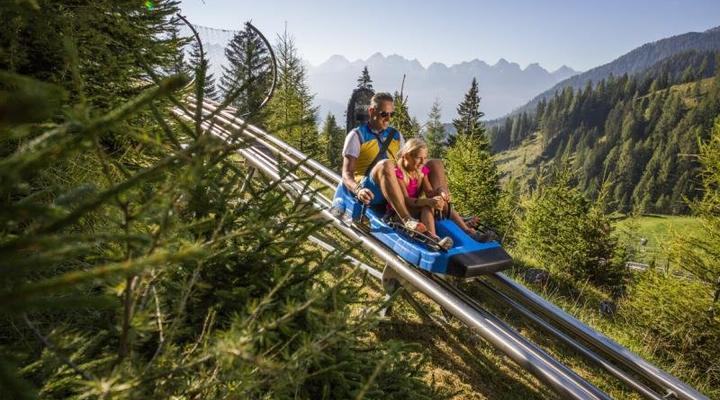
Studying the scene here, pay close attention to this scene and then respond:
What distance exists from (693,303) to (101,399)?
10.5 metres

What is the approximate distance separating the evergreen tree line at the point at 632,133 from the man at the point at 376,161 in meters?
75.5

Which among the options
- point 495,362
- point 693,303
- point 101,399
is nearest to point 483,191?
point 693,303

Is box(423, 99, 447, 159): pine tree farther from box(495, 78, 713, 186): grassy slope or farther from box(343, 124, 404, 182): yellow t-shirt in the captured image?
box(495, 78, 713, 186): grassy slope

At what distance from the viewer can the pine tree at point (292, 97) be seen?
19.5m

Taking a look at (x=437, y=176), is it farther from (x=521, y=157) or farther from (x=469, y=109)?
(x=521, y=157)

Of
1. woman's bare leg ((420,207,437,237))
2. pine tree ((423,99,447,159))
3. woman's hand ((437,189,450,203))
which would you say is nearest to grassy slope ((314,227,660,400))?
woman's bare leg ((420,207,437,237))

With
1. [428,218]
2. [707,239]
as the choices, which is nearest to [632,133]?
[707,239]

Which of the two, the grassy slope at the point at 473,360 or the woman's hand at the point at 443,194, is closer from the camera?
the grassy slope at the point at 473,360

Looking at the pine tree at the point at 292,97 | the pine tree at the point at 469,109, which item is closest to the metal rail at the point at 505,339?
the pine tree at the point at 292,97

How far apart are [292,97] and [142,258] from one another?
2164 cm

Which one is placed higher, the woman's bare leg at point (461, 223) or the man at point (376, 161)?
the man at point (376, 161)

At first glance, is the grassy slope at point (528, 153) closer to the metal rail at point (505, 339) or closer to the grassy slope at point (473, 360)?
the grassy slope at point (473, 360)

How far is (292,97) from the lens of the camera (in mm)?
21203

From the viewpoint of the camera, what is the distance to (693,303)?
795cm
